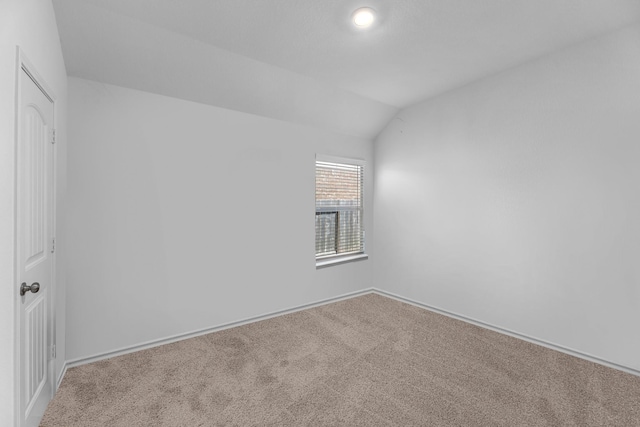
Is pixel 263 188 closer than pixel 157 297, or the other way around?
pixel 157 297

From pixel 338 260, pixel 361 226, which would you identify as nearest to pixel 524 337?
pixel 338 260

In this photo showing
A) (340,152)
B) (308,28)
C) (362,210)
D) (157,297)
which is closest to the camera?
(308,28)

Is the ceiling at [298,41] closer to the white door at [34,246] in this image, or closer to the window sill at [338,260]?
the white door at [34,246]

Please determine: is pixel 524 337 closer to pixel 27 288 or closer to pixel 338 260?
pixel 338 260

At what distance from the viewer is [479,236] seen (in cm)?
333

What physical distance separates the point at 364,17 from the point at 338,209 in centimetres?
248

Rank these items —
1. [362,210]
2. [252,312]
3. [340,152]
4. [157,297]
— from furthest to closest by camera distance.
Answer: [362,210] → [340,152] → [252,312] → [157,297]

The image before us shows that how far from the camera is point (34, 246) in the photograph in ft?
5.32

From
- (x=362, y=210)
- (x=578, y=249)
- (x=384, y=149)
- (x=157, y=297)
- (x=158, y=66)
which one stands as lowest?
(x=157, y=297)

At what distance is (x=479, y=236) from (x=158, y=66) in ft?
11.7

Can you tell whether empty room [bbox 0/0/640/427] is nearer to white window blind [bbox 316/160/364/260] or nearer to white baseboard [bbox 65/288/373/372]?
white baseboard [bbox 65/288/373/372]

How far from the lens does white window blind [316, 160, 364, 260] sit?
4059 mm

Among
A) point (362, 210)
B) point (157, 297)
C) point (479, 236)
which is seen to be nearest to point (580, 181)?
point (479, 236)

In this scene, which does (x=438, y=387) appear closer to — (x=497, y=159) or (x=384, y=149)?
(x=497, y=159)
